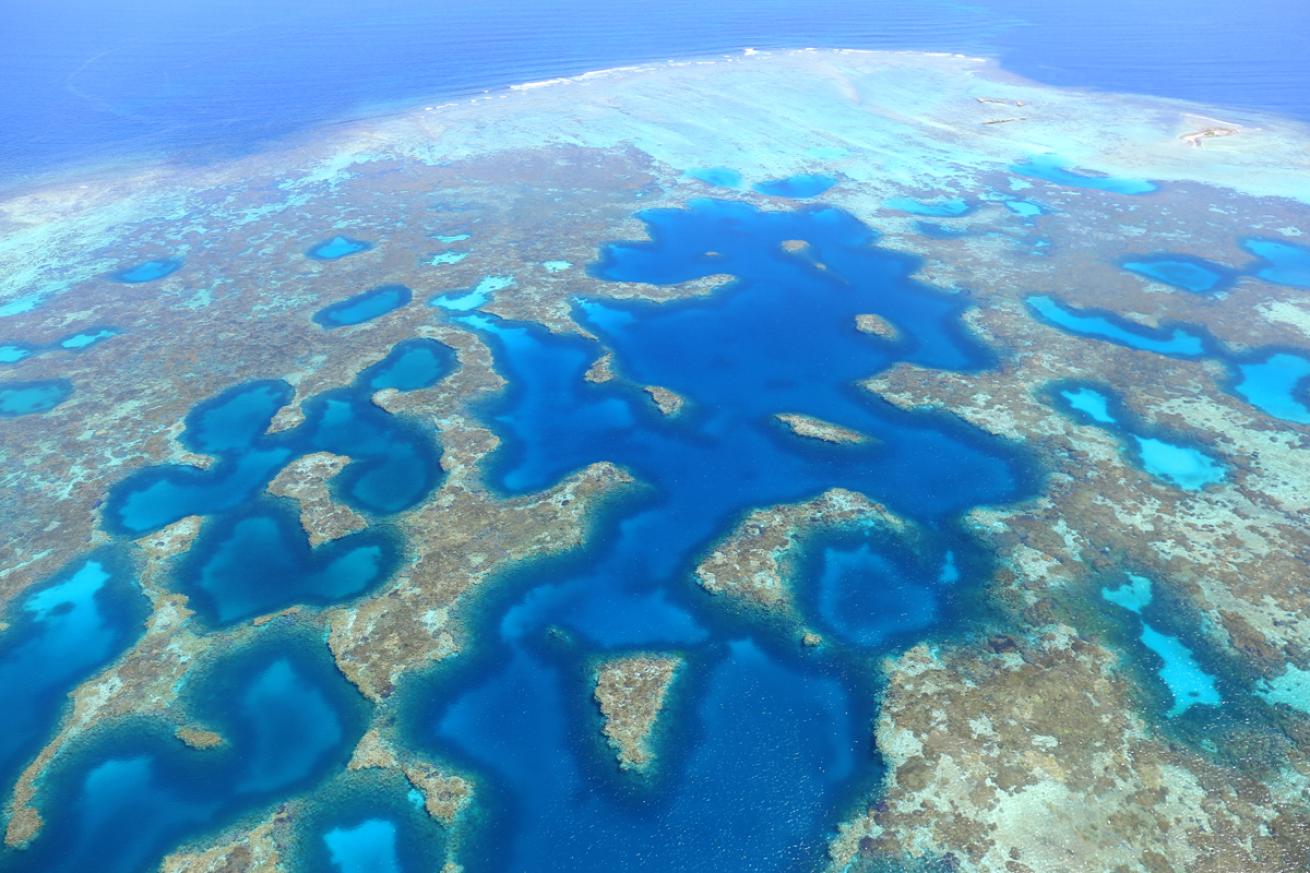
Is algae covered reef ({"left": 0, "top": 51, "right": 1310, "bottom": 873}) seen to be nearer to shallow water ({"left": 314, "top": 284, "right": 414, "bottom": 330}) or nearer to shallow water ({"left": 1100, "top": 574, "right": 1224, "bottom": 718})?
shallow water ({"left": 1100, "top": 574, "right": 1224, "bottom": 718})

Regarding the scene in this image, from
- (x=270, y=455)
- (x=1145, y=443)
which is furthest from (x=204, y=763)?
(x=1145, y=443)

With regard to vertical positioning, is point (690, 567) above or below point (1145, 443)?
below

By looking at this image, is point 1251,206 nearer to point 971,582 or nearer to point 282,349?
point 971,582

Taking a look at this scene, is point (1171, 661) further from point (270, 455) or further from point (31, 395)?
point (31, 395)

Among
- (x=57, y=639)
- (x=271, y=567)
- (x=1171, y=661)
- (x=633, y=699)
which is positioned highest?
(x=1171, y=661)

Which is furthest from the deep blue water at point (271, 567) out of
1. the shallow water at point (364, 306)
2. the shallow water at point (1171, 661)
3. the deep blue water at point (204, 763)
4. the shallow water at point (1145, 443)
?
the shallow water at point (1145, 443)

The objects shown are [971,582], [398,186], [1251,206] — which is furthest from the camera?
[398,186]

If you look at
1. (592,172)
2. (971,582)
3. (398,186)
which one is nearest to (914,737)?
(971,582)
